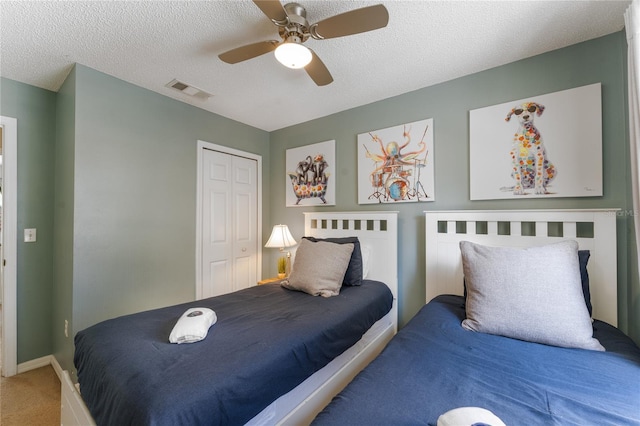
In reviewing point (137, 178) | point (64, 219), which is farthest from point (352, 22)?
point (64, 219)

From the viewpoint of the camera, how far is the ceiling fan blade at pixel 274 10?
1.21 metres

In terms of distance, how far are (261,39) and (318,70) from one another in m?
0.48

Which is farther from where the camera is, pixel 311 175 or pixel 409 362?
pixel 311 175

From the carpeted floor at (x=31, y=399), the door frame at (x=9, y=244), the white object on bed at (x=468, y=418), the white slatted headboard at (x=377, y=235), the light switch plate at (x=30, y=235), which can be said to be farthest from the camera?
the white slatted headboard at (x=377, y=235)

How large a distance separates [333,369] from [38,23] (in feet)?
8.97

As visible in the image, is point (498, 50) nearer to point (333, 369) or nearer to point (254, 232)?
point (333, 369)

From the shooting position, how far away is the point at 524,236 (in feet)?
6.11

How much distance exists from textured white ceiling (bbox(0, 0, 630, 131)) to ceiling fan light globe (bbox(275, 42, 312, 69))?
0.28 meters

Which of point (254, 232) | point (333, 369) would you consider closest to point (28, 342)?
point (254, 232)

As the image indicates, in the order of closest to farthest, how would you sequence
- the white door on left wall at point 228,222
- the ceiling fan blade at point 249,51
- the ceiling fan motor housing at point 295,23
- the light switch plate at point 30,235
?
the ceiling fan motor housing at point 295,23, the ceiling fan blade at point 249,51, the light switch plate at point 30,235, the white door on left wall at point 228,222

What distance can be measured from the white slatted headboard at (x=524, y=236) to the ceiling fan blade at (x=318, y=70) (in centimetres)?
135

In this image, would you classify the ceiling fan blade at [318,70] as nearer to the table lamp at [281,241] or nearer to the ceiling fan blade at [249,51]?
the ceiling fan blade at [249,51]

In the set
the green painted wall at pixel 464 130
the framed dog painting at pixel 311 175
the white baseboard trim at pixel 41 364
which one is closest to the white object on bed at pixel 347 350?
the green painted wall at pixel 464 130

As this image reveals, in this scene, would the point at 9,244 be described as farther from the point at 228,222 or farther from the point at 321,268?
the point at 321,268
